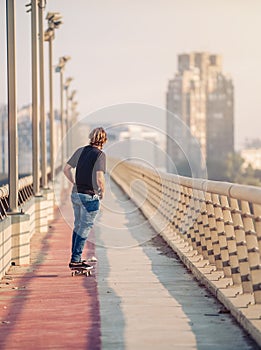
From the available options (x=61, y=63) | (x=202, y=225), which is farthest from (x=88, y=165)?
(x=61, y=63)

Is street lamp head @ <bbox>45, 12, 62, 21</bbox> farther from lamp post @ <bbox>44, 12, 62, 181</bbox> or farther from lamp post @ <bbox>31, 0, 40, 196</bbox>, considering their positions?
lamp post @ <bbox>31, 0, 40, 196</bbox>

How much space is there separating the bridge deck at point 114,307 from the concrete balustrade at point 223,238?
18 centimetres

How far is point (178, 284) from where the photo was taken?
45.8 ft

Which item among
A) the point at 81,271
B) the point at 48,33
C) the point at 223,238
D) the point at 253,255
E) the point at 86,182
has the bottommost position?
the point at 81,271

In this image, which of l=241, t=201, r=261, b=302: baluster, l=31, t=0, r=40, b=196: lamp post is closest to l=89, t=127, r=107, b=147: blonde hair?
l=241, t=201, r=261, b=302: baluster

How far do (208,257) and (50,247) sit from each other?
6242mm

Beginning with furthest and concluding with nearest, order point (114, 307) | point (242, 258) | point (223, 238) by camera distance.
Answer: point (223, 238) → point (114, 307) → point (242, 258)

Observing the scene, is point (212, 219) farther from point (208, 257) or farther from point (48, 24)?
point (48, 24)

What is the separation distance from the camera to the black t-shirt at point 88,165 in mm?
14969

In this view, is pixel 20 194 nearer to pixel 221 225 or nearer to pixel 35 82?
pixel 35 82

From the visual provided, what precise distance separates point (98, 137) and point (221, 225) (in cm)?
251

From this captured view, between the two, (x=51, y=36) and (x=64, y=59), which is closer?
(x=51, y=36)

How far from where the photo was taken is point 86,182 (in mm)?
15148

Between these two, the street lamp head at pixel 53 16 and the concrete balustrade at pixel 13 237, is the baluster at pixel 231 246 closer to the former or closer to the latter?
the concrete balustrade at pixel 13 237
